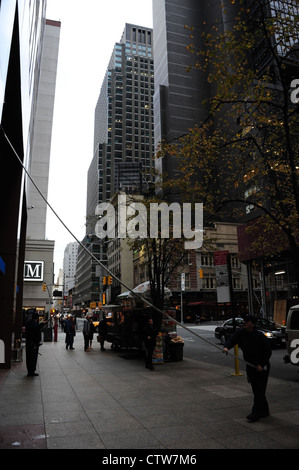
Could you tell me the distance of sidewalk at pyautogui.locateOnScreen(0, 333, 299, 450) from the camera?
16.7 ft

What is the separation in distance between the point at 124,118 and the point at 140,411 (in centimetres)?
14824

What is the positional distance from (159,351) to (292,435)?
9.24m

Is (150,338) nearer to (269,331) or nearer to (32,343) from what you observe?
(32,343)

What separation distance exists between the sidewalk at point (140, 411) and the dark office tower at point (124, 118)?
126267 mm

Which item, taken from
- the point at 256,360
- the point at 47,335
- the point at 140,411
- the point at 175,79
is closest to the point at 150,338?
the point at 140,411

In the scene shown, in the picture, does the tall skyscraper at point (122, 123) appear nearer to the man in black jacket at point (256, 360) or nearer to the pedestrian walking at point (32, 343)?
the pedestrian walking at point (32, 343)

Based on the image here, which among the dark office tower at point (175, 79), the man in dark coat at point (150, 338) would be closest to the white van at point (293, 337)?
the man in dark coat at point (150, 338)

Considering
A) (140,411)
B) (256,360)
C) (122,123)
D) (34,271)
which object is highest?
(122,123)

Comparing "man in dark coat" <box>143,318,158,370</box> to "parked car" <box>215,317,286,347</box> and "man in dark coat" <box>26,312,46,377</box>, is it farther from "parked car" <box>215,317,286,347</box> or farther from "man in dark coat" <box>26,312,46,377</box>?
"parked car" <box>215,317,286,347</box>

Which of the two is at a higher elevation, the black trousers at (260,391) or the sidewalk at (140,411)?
the black trousers at (260,391)

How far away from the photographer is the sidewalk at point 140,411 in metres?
5.10

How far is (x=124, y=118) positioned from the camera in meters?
145
